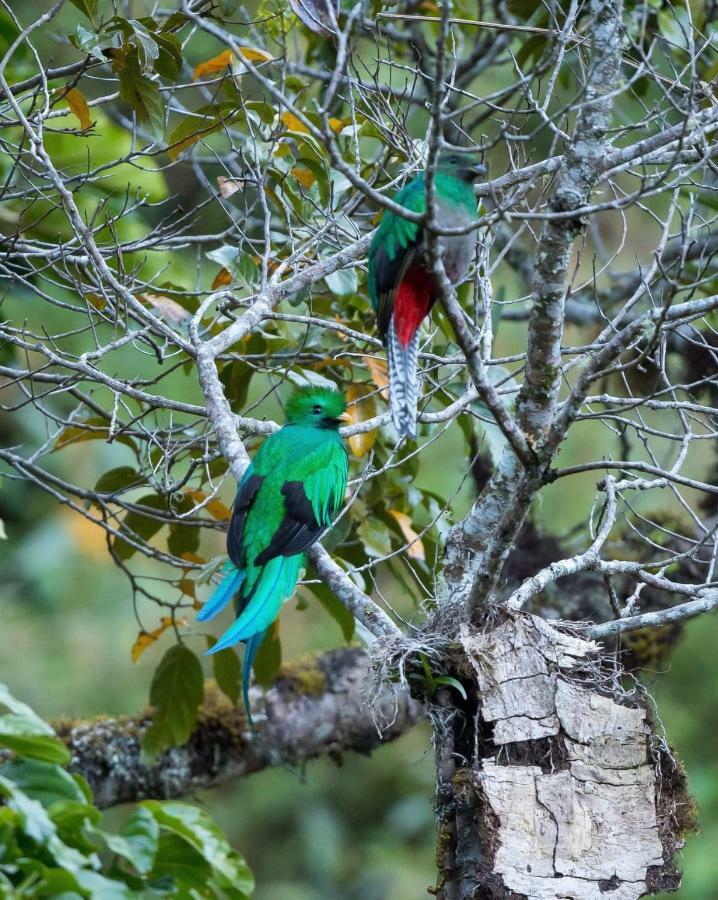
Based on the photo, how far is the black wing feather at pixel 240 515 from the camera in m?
3.75

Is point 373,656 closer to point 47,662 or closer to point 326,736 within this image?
point 326,736

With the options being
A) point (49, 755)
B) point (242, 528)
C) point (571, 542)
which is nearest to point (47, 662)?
point (571, 542)

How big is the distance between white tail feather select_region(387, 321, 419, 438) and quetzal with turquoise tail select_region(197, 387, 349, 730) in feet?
1.76

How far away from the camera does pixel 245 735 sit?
5000mm

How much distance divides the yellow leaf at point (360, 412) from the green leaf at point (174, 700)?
1.12 meters

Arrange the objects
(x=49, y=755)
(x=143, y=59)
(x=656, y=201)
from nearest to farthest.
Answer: (x=49, y=755) < (x=143, y=59) < (x=656, y=201)

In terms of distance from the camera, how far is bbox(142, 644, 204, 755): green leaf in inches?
177

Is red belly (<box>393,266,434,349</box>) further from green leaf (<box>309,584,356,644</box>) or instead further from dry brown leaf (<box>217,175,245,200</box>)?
green leaf (<box>309,584,356,644</box>)

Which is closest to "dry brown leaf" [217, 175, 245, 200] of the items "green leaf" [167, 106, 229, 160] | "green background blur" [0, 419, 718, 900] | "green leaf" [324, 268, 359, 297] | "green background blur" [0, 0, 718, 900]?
"green leaf" [167, 106, 229, 160]

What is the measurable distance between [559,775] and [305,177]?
258 cm

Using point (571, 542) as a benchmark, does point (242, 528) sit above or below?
below

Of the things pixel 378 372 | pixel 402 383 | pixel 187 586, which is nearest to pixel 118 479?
pixel 187 586

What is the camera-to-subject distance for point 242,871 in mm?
2562

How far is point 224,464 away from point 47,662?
4.09 m
